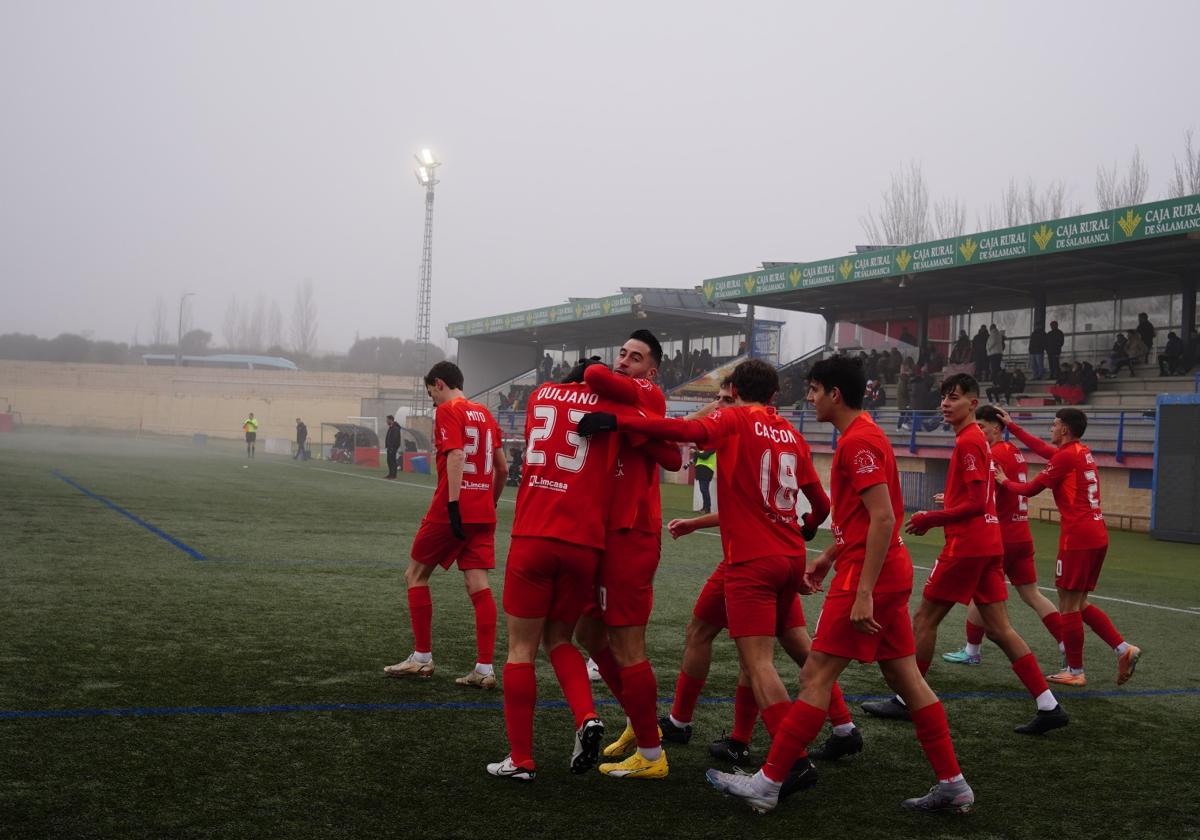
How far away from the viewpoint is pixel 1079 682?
725 centimetres

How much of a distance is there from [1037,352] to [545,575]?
93.9 feet

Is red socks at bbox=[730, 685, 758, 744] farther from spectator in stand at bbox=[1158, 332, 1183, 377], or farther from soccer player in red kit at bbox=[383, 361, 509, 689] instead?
spectator in stand at bbox=[1158, 332, 1183, 377]

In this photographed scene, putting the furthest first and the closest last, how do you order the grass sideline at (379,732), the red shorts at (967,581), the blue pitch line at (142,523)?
the blue pitch line at (142,523), the red shorts at (967,581), the grass sideline at (379,732)

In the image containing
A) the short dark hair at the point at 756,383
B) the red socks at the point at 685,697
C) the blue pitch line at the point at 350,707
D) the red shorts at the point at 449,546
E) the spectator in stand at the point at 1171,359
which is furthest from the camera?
the spectator in stand at the point at 1171,359

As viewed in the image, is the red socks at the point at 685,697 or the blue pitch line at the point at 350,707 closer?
the blue pitch line at the point at 350,707

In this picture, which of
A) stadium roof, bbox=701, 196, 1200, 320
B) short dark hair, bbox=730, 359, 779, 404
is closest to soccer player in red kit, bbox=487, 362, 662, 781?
short dark hair, bbox=730, 359, 779, 404

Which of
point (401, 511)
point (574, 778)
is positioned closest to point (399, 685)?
point (574, 778)

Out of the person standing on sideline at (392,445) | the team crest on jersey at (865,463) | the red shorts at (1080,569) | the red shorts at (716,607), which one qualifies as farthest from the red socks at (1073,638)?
the person standing on sideline at (392,445)

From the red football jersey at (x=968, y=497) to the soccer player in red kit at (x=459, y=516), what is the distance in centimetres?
270

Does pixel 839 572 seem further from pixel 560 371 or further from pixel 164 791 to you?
pixel 560 371

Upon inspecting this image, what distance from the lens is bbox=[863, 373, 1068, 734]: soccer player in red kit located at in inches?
238

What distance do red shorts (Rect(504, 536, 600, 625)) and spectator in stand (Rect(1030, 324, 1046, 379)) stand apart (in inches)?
1110

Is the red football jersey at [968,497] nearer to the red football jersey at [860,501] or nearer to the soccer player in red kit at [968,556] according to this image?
the soccer player in red kit at [968,556]

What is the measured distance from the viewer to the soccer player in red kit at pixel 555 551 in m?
4.52
